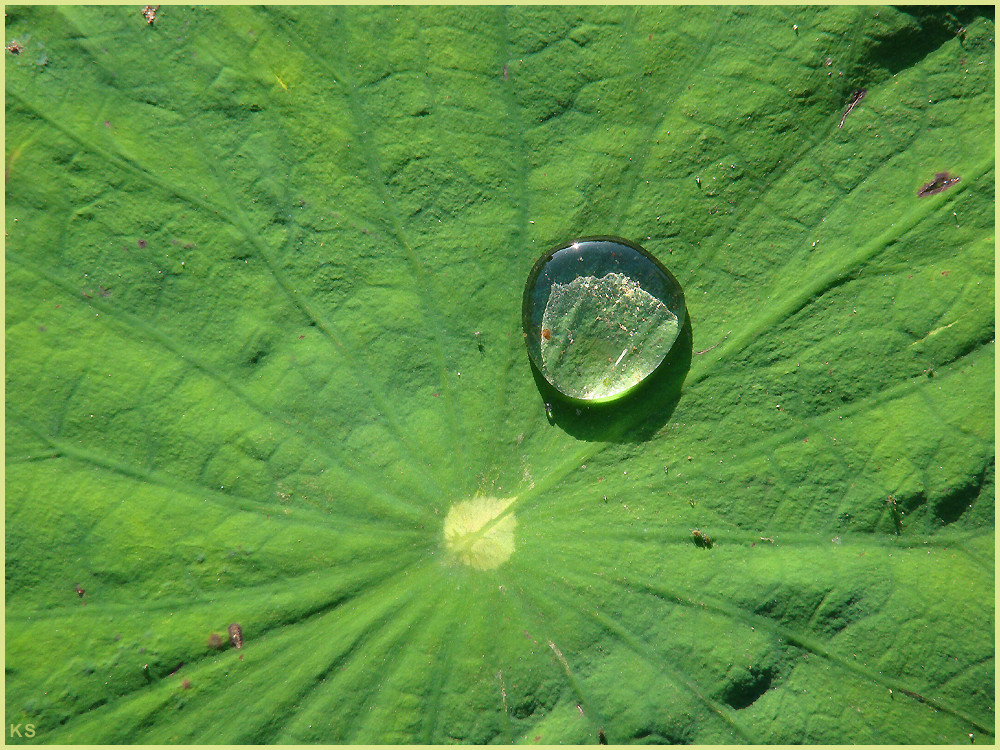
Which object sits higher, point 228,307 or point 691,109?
point 228,307

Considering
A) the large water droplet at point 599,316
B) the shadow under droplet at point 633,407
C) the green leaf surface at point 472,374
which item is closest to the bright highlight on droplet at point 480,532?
the green leaf surface at point 472,374

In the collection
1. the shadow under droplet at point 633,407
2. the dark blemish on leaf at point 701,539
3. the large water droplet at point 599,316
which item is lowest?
the dark blemish on leaf at point 701,539

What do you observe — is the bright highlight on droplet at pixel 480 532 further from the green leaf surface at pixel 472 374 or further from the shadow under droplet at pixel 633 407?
the shadow under droplet at pixel 633 407

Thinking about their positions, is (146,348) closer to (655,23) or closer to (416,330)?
(416,330)

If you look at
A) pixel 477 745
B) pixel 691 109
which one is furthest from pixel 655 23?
pixel 477 745

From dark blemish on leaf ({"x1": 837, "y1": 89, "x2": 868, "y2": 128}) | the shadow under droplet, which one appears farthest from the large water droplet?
dark blemish on leaf ({"x1": 837, "y1": 89, "x2": 868, "y2": 128})

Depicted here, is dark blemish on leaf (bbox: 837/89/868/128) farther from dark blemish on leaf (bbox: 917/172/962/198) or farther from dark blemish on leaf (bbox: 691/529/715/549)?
dark blemish on leaf (bbox: 691/529/715/549)
